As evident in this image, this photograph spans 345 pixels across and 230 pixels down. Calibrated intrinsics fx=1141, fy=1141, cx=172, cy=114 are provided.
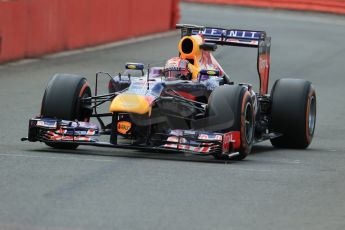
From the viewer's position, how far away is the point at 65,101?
12.6 meters

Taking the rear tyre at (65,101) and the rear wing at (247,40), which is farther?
the rear wing at (247,40)

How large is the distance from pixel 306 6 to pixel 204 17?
17.8 ft

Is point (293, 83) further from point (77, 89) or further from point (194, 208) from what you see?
point (194, 208)

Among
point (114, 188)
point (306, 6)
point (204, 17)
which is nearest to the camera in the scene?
point (114, 188)

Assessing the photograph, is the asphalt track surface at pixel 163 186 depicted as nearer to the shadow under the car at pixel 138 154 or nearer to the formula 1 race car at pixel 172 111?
the shadow under the car at pixel 138 154

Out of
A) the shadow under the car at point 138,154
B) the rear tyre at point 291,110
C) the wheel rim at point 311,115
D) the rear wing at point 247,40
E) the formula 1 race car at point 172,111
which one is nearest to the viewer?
the formula 1 race car at point 172,111

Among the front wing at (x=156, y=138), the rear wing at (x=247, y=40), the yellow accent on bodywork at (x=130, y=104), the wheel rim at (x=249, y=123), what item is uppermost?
the rear wing at (x=247, y=40)

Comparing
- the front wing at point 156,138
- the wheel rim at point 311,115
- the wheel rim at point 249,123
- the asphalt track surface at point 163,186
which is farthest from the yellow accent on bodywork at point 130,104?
the wheel rim at point 311,115

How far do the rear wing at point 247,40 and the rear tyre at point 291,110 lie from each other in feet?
1.88

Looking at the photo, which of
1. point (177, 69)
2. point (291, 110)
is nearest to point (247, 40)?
point (291, 110)

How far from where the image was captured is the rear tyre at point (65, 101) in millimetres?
12594

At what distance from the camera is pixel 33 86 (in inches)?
801

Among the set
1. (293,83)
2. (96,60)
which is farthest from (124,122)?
(96,60)

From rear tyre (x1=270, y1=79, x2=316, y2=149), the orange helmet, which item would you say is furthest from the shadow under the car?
rear tyre (x1=270, y1=79, x2=316, y2=149)
